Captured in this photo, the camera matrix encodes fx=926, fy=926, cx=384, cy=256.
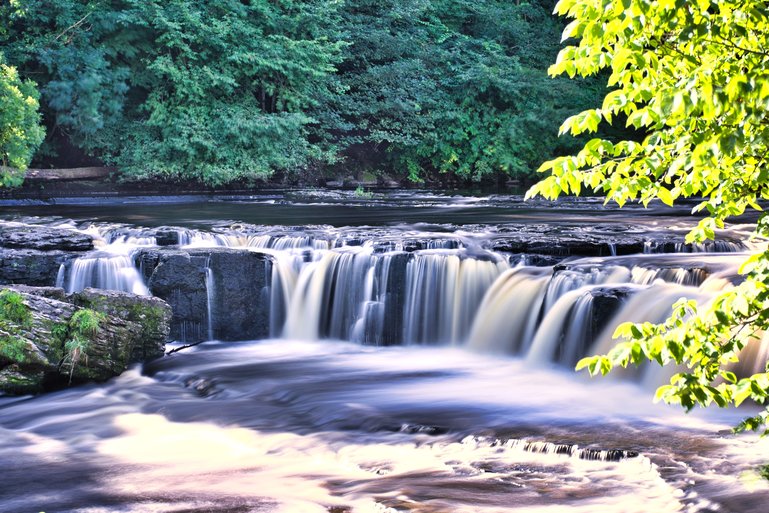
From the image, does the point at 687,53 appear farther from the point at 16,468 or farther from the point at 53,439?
the point at 53,439

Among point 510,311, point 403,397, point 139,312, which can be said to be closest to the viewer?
point 403,397

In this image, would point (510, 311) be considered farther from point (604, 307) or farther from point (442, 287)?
point (604, 307)

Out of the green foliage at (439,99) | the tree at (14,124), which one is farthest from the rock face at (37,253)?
the green foliage at (439,99)

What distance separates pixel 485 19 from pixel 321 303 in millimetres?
22913

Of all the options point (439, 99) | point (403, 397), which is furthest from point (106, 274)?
point (439, 99)

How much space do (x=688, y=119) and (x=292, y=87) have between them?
25.7m

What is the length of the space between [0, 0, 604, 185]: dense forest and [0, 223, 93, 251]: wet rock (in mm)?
9438

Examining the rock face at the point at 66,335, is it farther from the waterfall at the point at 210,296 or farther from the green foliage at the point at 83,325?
the waterfall at the point at 210,296

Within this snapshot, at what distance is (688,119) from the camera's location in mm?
3209

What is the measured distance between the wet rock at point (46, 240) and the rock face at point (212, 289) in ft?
3.54

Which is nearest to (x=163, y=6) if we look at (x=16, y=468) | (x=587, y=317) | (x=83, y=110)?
(x=83, y=110)

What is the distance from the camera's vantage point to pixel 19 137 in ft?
59.7

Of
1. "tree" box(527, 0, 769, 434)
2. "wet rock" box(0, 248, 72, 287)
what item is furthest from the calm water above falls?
"tree" box(527, 0, 769, 434)

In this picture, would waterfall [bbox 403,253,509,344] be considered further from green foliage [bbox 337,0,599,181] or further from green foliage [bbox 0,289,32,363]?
green foliage [bbox 337,0,599,181]
